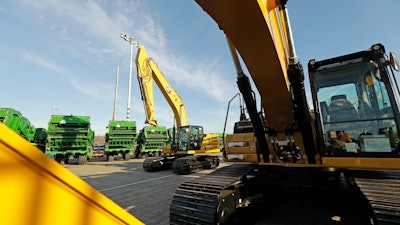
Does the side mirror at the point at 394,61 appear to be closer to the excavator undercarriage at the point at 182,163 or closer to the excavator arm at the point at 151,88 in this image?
the excavator undercarriage at the point at 182,163

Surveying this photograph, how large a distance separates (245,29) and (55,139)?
15.6m

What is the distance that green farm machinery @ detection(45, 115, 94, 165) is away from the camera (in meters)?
14.1

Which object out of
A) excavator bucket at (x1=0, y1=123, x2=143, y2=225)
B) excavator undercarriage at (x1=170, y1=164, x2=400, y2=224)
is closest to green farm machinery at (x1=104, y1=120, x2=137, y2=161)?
excavator undercarriage at (x1=170, y1=164, x2=400, y2=224)

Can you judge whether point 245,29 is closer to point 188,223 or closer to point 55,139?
point 188,223

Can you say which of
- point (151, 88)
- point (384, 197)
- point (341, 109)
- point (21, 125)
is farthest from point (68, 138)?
point (384, 197)

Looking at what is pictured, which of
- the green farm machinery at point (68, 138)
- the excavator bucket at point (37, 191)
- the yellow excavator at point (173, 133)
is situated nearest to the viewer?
the excavator bucket at point (37, 191)

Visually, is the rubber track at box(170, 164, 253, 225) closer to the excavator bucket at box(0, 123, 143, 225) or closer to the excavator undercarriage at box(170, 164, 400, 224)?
the excavator undercarriage at box(170, 164, 400, 224)

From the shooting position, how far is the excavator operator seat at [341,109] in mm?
3336

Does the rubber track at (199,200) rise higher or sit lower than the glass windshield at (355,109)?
lower

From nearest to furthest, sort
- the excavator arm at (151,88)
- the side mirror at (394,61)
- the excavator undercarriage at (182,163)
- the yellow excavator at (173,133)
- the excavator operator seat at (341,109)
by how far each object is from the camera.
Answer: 1. the side mirror at (394,61)
2. the excavator operator seat at (341,109)
3. the excavator undercarriage at (182,163)
4. the yellow excavator at (173,133)
5. the excavator arm at (151,88)

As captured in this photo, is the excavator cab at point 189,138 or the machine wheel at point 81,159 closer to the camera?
the excavator cab at point 189,138

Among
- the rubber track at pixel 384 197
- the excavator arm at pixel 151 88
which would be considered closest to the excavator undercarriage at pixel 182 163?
the excavator arm at pixel 151 88

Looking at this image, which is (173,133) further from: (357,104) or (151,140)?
(357,104)

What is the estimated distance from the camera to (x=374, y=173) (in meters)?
3.32
